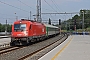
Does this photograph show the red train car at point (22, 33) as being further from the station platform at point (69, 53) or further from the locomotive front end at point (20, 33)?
the station platform at point (69, 53)

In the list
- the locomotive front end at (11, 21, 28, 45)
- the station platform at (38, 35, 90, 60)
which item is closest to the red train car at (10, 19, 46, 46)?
the locomotive front end at (11, 21, 28, 45)

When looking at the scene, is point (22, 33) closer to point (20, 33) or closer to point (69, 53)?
point (20, 33)

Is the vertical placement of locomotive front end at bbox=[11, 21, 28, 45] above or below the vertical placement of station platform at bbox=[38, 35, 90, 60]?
above

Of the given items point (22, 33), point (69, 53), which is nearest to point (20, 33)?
point (22, 33)

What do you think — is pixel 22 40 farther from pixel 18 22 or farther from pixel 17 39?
pixel 18 22

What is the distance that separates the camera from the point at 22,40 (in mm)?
27875

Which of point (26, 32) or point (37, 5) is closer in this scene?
point (26, 32)

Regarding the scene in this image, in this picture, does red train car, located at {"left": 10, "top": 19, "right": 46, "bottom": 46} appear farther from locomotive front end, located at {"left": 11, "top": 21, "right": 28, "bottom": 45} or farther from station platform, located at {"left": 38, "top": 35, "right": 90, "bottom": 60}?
station platform, located at {"left": 38, "top": 35, "right": 90, "bottom": 60}

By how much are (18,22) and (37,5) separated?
19829 mm

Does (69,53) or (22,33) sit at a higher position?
(22,33)

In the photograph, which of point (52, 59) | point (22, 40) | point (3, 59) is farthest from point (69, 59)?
point (22, 40)

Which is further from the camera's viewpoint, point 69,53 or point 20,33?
point 20,33

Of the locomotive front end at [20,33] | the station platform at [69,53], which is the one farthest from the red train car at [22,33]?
the station platform at [69,53]

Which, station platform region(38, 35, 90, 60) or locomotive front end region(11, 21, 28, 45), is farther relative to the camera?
locomotive front end region(11, 21, 28, 45)
